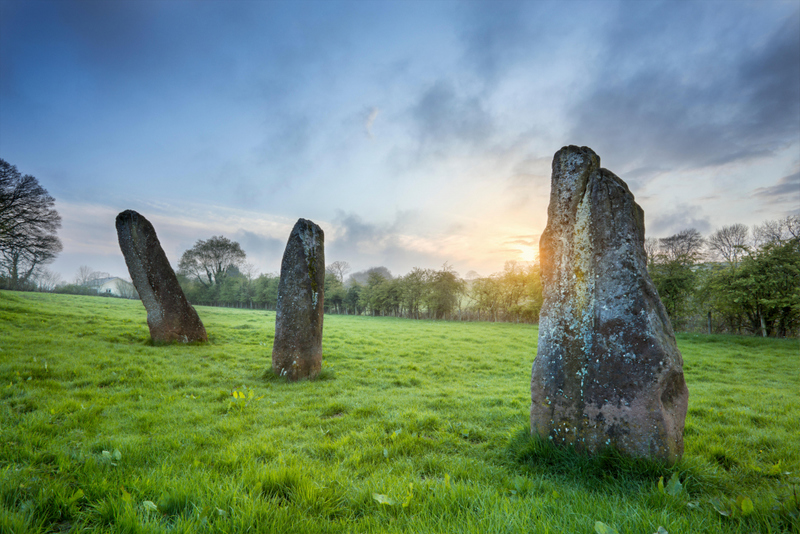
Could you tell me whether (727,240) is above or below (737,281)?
above

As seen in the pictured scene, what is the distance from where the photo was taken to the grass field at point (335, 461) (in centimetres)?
258

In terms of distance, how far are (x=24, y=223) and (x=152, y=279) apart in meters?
20.4

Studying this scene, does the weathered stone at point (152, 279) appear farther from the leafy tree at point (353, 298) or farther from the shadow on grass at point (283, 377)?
the leafy tree at point (353, 298)

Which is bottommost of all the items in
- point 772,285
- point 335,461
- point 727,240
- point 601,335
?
point 335,461

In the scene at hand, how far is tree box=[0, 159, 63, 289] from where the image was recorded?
71.8 feet

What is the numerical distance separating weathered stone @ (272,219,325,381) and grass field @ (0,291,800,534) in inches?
25.7

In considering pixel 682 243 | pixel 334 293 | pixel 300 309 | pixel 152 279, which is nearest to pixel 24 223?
pixel 152 279

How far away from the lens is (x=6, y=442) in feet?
12.4

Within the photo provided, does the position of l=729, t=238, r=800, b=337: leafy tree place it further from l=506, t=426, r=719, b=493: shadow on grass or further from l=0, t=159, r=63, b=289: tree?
l=0, t=159, r=63, b=289: tree

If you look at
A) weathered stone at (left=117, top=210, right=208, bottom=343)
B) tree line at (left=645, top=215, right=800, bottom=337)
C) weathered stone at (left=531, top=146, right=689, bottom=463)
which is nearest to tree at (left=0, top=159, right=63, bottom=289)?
weathered stone at (left=117, top=210, right=208, bottom=343)

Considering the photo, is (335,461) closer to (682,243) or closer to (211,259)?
(682,243)

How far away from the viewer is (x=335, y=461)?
13.0ft

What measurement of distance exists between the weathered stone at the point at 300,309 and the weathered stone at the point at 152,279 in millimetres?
6271

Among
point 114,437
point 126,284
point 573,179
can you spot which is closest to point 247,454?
point 114,437
